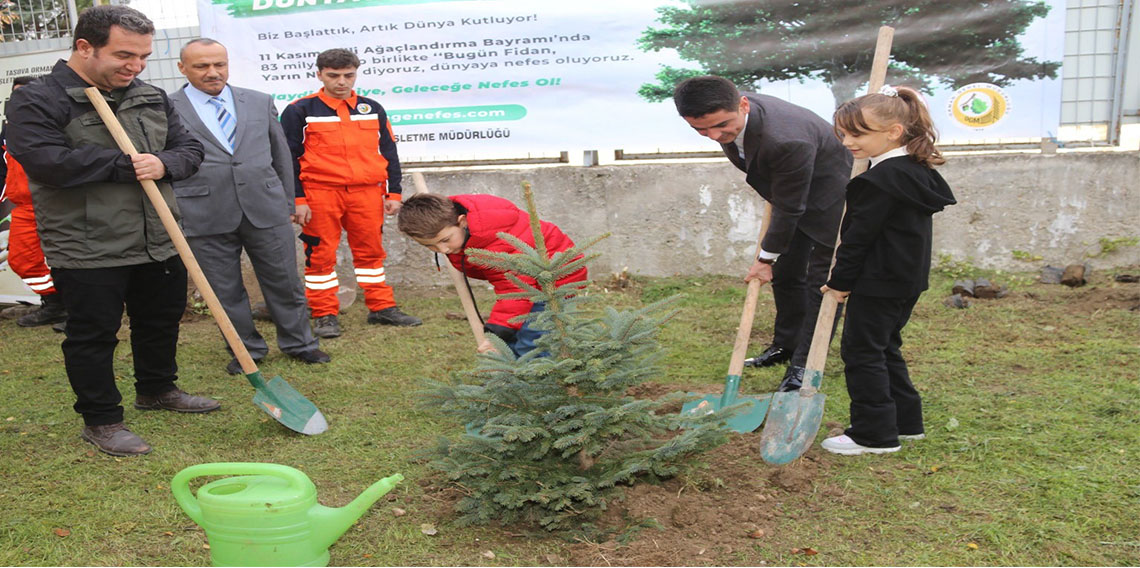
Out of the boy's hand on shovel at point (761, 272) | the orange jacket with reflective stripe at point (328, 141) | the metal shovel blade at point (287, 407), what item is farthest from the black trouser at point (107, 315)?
the boy's hand on shovel at point (761, 272)

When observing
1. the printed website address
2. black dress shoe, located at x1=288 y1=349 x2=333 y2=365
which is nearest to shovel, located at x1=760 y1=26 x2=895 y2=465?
black dress shoe, located at x1=288 y1=349 x2=333 y2=365

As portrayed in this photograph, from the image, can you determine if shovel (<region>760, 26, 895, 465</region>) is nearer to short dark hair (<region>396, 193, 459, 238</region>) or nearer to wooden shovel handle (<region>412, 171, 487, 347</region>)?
wooden shovel handle (<region>412, 171, 487, 347</region>)

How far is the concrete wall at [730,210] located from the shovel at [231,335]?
331 cm

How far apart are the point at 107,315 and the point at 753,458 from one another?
9.16 ft

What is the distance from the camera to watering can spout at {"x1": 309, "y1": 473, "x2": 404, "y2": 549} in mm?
2678

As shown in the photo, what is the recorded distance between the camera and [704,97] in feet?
12.2

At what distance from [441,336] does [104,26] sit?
115 inches

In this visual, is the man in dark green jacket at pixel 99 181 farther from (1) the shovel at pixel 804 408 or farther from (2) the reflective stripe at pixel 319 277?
(1) the shovel at pixel 804 408

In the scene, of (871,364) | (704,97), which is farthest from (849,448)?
(704,97)

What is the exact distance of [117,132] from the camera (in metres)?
3.75

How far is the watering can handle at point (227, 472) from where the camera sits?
100.0 inches

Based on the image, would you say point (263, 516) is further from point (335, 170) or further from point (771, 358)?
point (335, 170)

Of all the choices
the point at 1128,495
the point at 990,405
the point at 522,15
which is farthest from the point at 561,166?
the point at 1128,495

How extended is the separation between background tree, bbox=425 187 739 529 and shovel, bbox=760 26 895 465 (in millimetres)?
485
